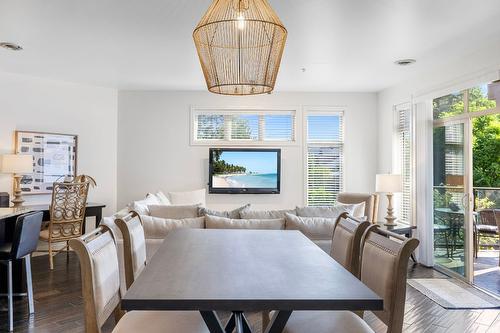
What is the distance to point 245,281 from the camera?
1.55 m

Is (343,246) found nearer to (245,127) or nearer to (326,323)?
(326,323)

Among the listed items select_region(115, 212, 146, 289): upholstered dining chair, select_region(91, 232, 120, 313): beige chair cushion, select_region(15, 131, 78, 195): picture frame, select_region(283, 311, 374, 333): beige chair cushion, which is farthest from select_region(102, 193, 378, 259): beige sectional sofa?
select_region(15, 131, 78, 195): picture frame

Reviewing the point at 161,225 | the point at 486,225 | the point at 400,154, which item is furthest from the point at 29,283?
the point at 400,154

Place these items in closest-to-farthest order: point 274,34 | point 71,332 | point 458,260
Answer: point 274,34 → point 71,332 → point 458,260

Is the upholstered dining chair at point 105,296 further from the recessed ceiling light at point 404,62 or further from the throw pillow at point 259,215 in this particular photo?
the recessed ceiling light at point 404,62

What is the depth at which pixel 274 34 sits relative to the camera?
Answer: 1862mm

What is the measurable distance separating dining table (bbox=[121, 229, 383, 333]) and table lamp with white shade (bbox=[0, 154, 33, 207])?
3852 millimetres

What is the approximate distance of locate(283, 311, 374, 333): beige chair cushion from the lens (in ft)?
5.91

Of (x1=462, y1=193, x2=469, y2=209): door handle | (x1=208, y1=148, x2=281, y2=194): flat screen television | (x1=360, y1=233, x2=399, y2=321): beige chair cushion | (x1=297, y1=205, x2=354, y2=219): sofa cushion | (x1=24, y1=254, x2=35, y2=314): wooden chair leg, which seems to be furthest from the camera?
(x1=208, y1=148, x2=281, y2=194): flat screen television

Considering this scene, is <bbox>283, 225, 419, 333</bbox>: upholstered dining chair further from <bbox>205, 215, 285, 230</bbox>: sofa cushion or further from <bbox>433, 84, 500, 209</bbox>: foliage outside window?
<bbox>433, 84, 500, 209</bbox>: foliage outside window

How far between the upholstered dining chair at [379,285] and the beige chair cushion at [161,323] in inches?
17.8

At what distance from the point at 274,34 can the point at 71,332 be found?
8.94ft

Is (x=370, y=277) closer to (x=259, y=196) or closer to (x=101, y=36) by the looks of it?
(x=101, y=36)

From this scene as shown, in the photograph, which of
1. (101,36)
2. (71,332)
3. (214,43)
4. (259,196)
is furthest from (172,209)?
(259,196)
